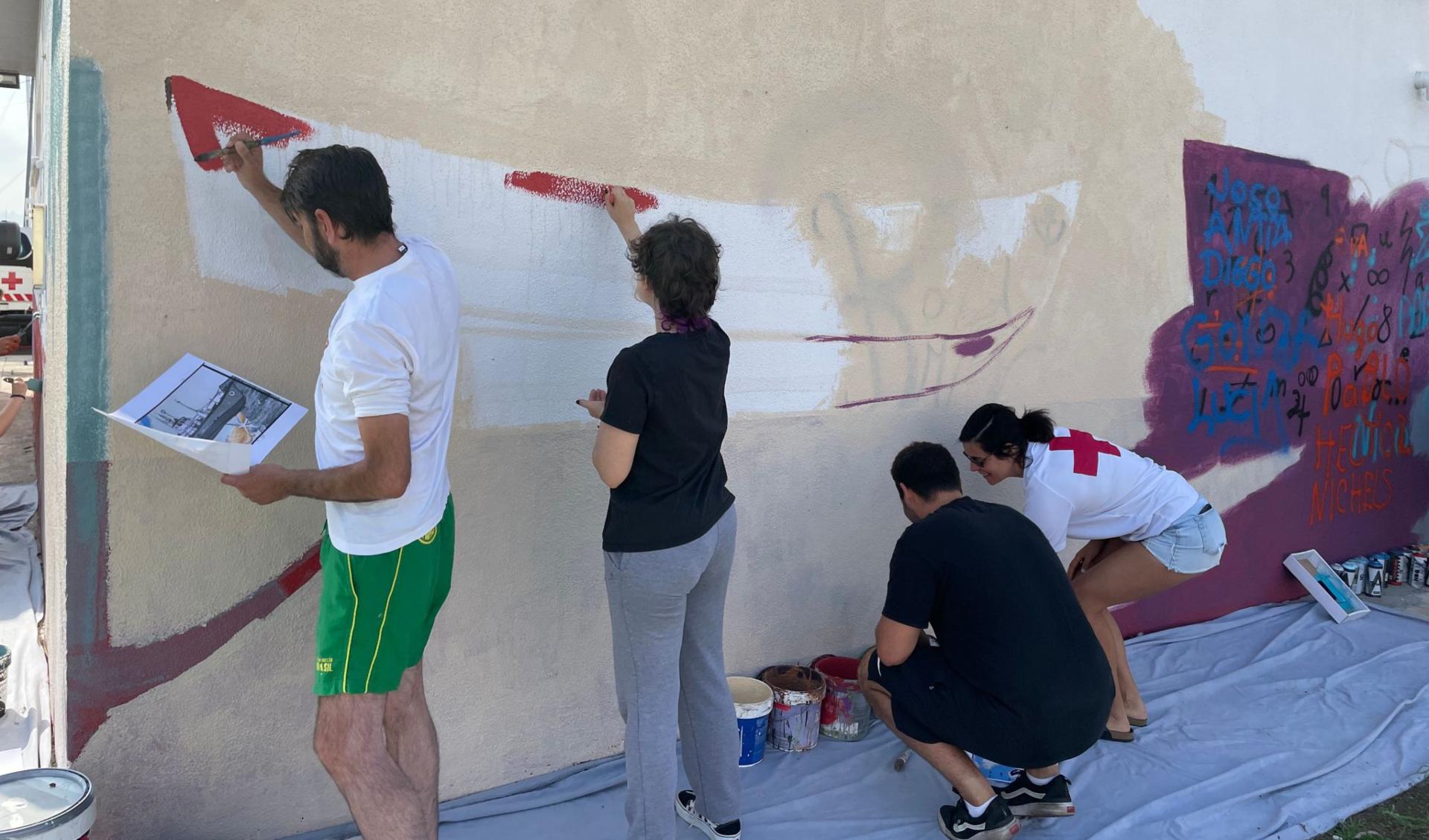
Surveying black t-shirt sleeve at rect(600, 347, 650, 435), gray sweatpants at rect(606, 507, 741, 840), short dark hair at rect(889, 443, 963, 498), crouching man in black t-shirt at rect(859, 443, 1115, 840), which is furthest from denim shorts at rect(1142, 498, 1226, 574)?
black t-shirt sleeve at rect(600, 347, 650, 435)

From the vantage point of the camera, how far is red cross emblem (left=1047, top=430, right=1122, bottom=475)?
10.5 feet

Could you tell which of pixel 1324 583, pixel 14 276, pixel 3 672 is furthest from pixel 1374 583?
pixel 14 276

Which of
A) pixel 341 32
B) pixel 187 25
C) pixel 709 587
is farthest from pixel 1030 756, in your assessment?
pixel 187 25

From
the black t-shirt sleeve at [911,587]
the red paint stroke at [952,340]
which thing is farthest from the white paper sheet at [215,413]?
the red paint stroke at [952,340]

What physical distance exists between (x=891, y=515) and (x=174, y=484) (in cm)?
237

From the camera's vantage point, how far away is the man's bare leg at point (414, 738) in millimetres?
2184

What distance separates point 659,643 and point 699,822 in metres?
0.70

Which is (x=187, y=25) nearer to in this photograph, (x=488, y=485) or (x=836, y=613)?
(x=488, y=485)

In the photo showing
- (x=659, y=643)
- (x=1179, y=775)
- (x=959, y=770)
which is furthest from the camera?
(x=1179, y=775)

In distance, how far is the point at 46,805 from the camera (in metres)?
1.96

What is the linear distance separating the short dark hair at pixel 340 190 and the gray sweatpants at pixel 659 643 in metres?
0.94

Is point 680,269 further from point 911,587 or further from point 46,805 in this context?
point 46,805

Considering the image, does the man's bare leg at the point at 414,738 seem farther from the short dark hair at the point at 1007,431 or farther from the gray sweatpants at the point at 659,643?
the short dark hair at the point at 1007,431

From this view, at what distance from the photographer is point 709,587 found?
2.40 metres
